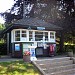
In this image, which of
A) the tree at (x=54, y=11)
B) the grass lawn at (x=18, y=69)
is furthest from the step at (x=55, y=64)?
the tree at (x=54, y=11)

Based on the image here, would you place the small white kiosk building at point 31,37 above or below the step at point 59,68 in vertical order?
above

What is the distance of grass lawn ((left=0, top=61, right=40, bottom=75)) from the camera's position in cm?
1273

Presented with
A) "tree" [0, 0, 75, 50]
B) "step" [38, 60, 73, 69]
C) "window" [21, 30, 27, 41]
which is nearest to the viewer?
"step" [38, 60, 73, 69]

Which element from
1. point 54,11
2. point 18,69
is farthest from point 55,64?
point 54,11

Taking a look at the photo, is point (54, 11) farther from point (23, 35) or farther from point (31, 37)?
point (23, 35)

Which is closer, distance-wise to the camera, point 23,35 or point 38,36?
point 23,35

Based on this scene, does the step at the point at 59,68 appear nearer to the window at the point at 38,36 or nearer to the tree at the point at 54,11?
the window at the point at 38,36

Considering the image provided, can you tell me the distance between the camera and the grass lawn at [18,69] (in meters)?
12.7

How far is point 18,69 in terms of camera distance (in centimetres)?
1330

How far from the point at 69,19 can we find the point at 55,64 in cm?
1375

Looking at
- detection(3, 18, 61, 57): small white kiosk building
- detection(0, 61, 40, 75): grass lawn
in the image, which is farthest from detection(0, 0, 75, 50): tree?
detection(0, 61, 40, 75): grass lawn

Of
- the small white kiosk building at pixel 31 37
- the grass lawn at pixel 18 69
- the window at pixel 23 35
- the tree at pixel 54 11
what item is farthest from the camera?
the tree at pixel 54 11

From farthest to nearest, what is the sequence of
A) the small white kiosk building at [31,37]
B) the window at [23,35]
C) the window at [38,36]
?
1. the window at [38,36]
2. the window at [23,35]
3. the small white kiosk building at [31,37]

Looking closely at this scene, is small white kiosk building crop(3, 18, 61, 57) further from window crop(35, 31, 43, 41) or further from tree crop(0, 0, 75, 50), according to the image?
tree crop(0, 0, 75, 50)
